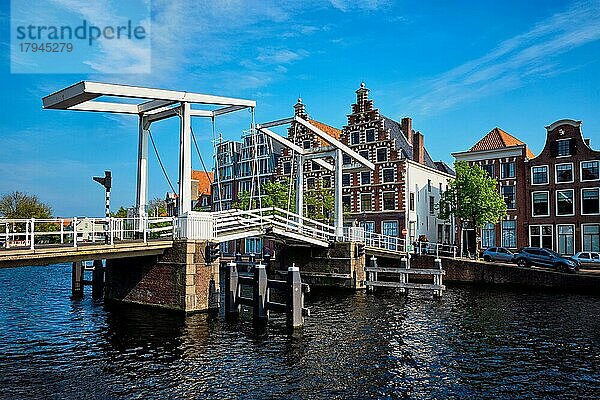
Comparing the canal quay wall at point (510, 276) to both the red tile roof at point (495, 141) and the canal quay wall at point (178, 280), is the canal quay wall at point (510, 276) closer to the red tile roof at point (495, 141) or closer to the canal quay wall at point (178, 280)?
the red tile roof at point (495, 141)

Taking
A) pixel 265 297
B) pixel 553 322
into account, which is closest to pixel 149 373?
pixel 265 297

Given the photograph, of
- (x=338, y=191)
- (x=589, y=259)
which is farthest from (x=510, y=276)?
(x=338, y=191)

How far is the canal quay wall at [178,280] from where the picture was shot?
2002 centimetres

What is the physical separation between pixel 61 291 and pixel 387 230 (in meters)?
25.2

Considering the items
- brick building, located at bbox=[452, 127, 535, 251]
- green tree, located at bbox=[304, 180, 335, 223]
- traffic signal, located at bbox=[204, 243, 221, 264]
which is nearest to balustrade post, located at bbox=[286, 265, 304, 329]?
traffic signal, located at bbox=[204, 243, 221, 264]

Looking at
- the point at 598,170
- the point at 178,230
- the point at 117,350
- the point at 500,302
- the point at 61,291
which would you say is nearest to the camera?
the point at 117,350

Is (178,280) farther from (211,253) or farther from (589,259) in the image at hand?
(589,259)

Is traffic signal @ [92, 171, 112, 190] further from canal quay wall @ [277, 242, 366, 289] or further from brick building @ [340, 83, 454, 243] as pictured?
brick building @ [340, 83, 454, 243]

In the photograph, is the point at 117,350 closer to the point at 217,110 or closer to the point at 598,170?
the point at 217,110

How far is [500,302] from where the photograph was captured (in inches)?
939

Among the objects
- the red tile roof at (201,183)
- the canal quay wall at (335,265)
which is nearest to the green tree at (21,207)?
the red tile roof at (201,183)

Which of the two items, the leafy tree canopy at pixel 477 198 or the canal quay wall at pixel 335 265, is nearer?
the canal quay wall at pixel 335 265

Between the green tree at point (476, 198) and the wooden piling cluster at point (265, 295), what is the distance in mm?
23071

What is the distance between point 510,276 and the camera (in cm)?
3002
